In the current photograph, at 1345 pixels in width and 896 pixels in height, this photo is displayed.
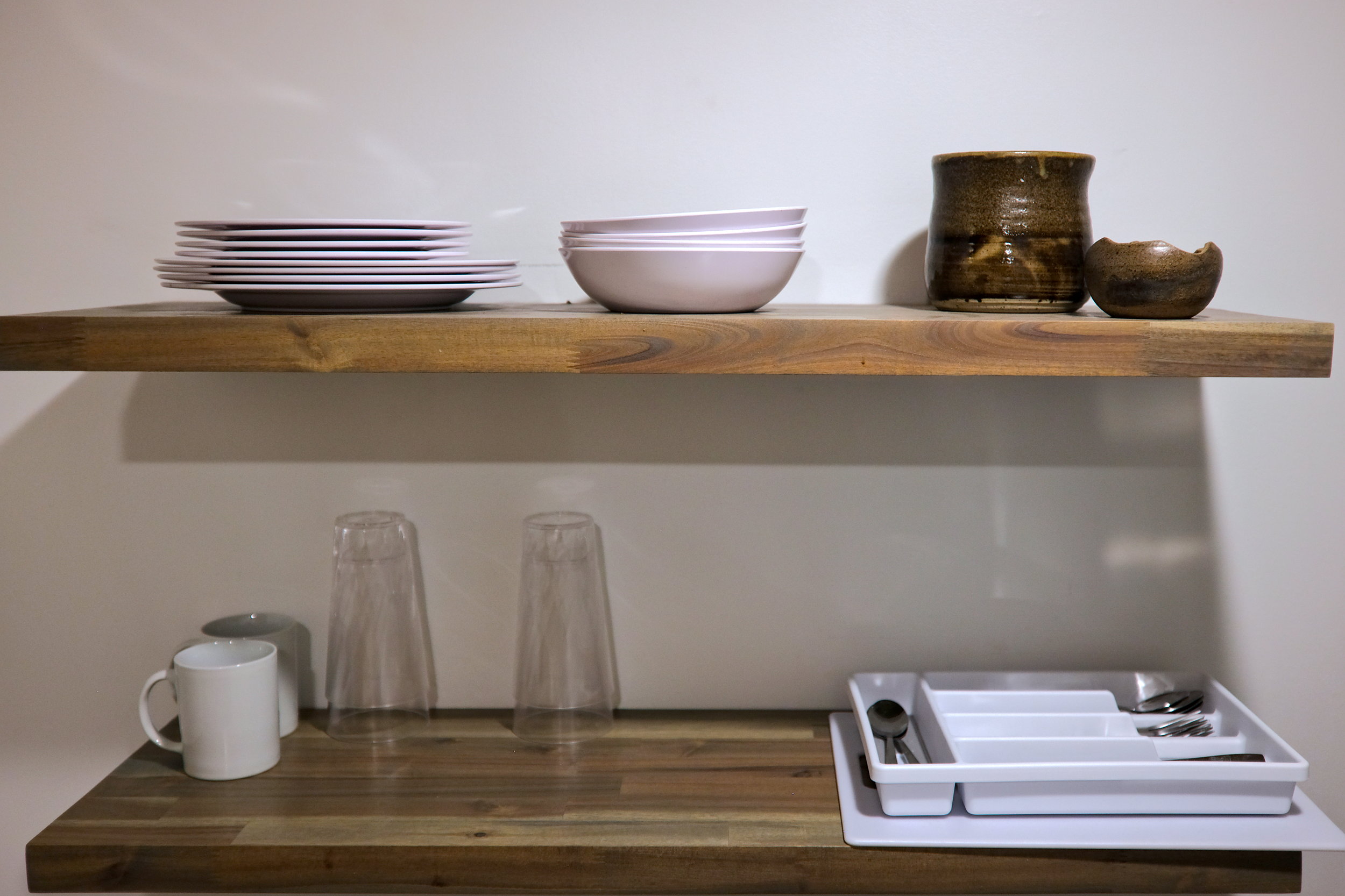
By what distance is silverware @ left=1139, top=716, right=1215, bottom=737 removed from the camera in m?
1.07

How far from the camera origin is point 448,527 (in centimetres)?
120

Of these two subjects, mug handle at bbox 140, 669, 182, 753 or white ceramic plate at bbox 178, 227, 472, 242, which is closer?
white ceramic plate at bbox 178, 227, 472, 242

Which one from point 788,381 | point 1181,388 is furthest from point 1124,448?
point 788,381

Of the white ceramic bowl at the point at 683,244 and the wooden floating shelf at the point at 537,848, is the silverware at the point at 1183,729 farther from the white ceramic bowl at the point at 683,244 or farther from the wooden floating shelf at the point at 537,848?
the white ceramic bowl at the point at 683,244

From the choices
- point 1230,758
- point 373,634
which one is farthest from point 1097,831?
point 373,634

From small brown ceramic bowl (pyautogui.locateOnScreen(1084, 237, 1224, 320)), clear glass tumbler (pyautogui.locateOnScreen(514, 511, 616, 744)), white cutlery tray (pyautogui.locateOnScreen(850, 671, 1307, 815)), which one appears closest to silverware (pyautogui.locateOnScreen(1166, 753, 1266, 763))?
white cutlery tray (pyautogui.locateOnScreen(850, 671, 1307, 815))

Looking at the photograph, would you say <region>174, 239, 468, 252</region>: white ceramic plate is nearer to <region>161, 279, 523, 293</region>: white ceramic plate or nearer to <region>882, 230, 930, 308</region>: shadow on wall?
<region>161, 279, 523, 293</region>: white ceramic plate

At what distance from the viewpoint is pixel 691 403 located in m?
1.17

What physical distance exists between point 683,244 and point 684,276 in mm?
29

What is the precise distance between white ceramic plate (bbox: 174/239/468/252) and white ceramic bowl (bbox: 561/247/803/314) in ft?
0.45

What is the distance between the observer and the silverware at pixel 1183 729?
1.07 meters

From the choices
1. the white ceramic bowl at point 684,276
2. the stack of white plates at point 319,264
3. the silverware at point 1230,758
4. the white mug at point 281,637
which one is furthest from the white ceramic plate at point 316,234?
the silverware at point 1230,758

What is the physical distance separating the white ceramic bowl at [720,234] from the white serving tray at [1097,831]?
56cm

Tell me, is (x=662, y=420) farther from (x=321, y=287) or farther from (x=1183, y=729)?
(x=1183, y=729)
